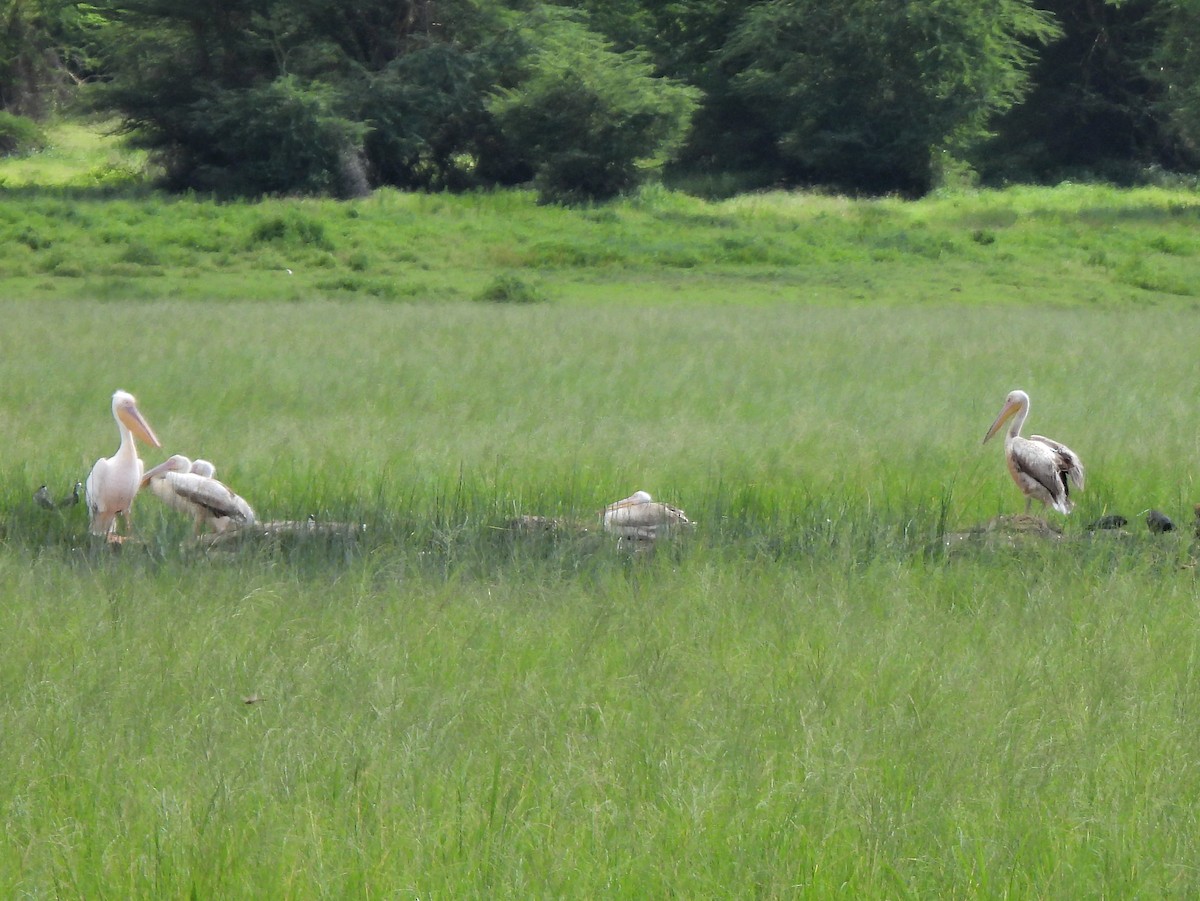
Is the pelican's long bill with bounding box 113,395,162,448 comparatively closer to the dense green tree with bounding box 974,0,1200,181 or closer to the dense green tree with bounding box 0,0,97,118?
the dense green tree with bounding box 0,0,97,118

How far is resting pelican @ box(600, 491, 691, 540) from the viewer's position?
6031mm

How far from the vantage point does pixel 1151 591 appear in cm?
530

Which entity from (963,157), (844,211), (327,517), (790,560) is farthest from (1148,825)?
(963,157)

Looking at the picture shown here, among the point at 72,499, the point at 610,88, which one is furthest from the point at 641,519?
the point at 610,88

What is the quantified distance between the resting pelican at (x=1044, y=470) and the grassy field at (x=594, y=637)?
5.7 inches

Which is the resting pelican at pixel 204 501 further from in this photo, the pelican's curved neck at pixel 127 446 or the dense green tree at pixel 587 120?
the dense green tree at pixel 587 120

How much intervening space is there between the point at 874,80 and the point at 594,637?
33797 millimetres

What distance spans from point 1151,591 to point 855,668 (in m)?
1.56

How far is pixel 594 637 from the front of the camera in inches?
183

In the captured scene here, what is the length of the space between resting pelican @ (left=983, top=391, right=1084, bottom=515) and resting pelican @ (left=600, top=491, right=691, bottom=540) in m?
1.64

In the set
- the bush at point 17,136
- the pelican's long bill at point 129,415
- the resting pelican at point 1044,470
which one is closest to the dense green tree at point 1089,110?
the bush at point 17,136

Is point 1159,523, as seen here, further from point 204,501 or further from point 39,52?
point 39,52

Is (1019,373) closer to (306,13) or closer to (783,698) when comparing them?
(783,698)

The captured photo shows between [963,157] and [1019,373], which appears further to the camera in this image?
[963,157]
